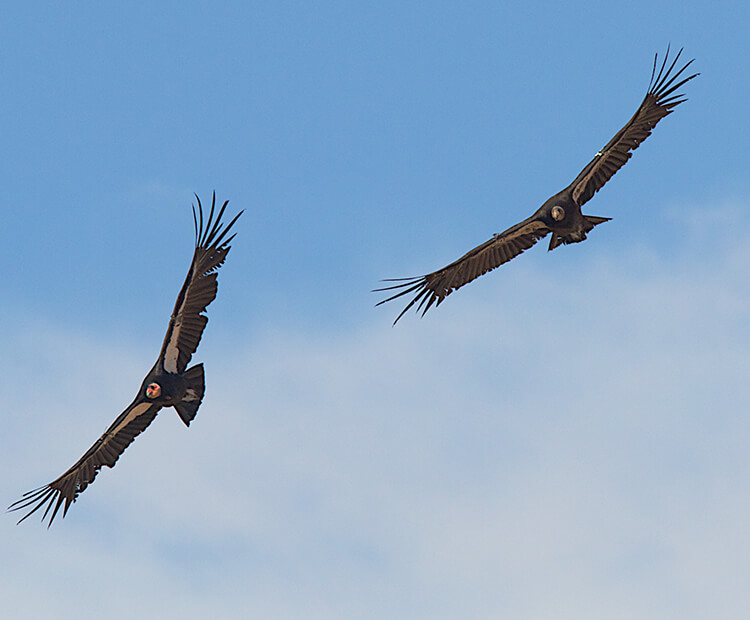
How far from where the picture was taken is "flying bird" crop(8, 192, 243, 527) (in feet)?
94.8

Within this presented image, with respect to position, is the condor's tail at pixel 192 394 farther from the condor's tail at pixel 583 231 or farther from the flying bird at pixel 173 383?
the condor's tail at pixel 583 231

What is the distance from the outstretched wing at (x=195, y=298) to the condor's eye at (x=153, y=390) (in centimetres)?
42

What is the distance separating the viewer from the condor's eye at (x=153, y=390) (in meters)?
29.8

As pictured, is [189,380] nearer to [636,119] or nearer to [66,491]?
[66,491]

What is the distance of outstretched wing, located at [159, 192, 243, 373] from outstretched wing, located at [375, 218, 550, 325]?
4.07m

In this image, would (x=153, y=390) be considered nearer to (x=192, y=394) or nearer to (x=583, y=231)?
(x=192, y=394)

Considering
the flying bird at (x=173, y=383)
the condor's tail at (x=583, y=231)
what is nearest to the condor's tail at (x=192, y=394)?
the flying bird at (x=173, y=383)

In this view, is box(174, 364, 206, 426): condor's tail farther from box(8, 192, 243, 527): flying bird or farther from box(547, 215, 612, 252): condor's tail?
box(547, 215, 612, 252): condor's tail

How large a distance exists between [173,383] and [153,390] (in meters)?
0.43

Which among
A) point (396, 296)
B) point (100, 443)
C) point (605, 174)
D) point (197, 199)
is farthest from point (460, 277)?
point (100, 443)

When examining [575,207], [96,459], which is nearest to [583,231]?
[575,207]

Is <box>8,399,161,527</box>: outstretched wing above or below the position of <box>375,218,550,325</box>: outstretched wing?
below

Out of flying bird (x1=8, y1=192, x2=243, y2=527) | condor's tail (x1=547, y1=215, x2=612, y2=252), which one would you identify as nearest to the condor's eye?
flying bird (x1=8, y1=192, x2=243, y2=527)

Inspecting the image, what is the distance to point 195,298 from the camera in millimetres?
29141
